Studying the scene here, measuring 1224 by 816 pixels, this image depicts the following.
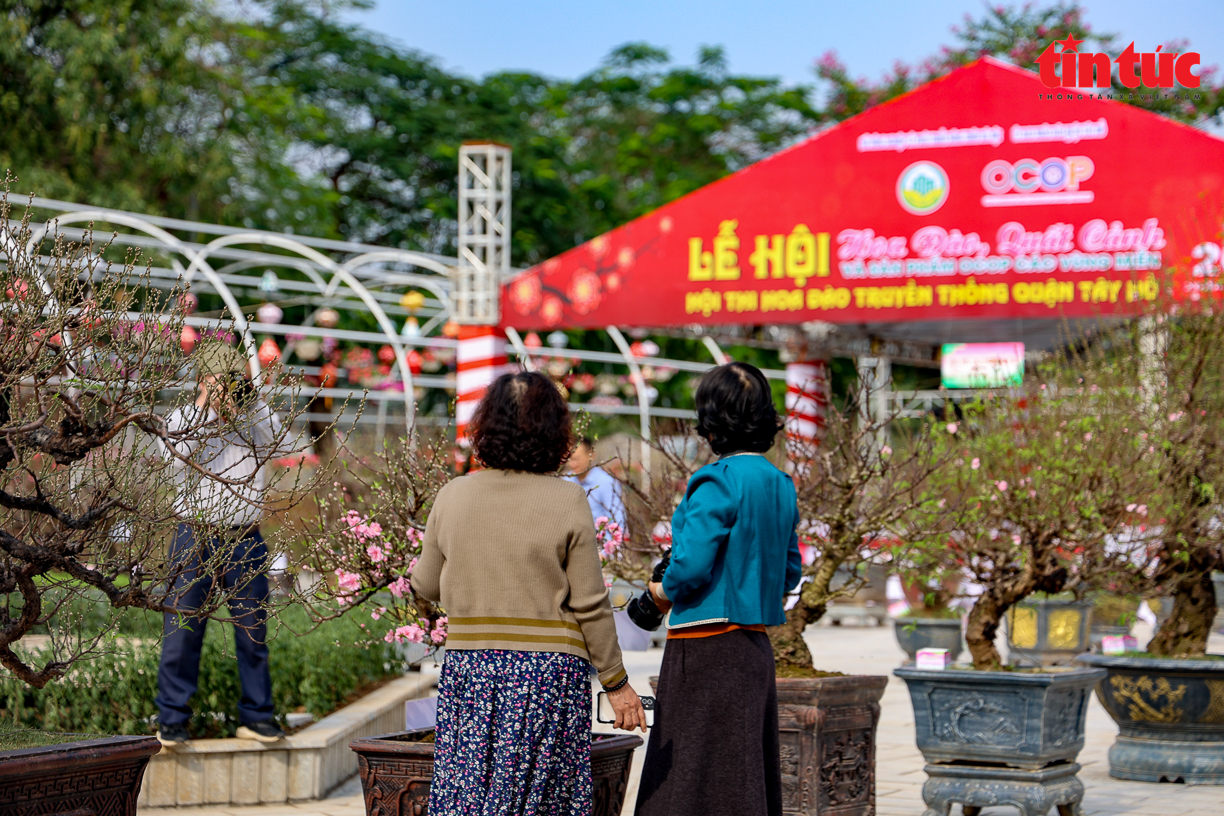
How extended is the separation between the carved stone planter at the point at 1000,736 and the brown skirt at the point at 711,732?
7.17ft

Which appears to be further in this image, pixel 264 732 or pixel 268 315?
pixel 268 315

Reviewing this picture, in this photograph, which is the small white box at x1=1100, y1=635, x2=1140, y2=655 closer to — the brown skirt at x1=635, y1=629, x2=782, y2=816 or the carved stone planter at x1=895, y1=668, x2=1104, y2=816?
the carved stone planter at x1=895, y1=668, x2=1104, y2=816

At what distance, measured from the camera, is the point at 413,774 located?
400 cm

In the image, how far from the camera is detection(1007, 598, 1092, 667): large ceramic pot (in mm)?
12211

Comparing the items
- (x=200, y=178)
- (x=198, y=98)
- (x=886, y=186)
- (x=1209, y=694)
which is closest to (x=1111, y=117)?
(x=886, y=186)

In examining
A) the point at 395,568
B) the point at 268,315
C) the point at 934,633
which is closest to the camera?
the point at 395,568

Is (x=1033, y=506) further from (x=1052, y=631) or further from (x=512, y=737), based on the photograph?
(x=1052, y=631)

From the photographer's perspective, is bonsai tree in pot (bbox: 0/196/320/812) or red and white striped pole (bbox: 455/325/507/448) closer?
bonsai tree in pot (bbox: 0/196/320/812)

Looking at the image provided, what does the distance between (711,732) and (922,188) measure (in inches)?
356

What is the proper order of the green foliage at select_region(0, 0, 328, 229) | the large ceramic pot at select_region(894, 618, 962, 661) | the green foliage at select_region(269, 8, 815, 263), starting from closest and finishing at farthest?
the large ceramic pot at select_region(894, 618, 962, 661)
the green foliage at select_region(0, 0, 328, 229)
the green foliage at select_region(269, 8, 815, 263)

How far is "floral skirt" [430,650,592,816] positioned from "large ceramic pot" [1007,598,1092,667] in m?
9.34

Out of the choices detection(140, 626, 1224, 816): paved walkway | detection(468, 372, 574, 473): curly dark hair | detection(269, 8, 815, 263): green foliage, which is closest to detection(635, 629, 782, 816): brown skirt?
detection(468, 372, 574, 473): curly dark hair

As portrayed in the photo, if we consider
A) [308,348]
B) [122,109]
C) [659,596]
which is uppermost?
[122,109]

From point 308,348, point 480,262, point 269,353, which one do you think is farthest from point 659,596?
point 308,348
